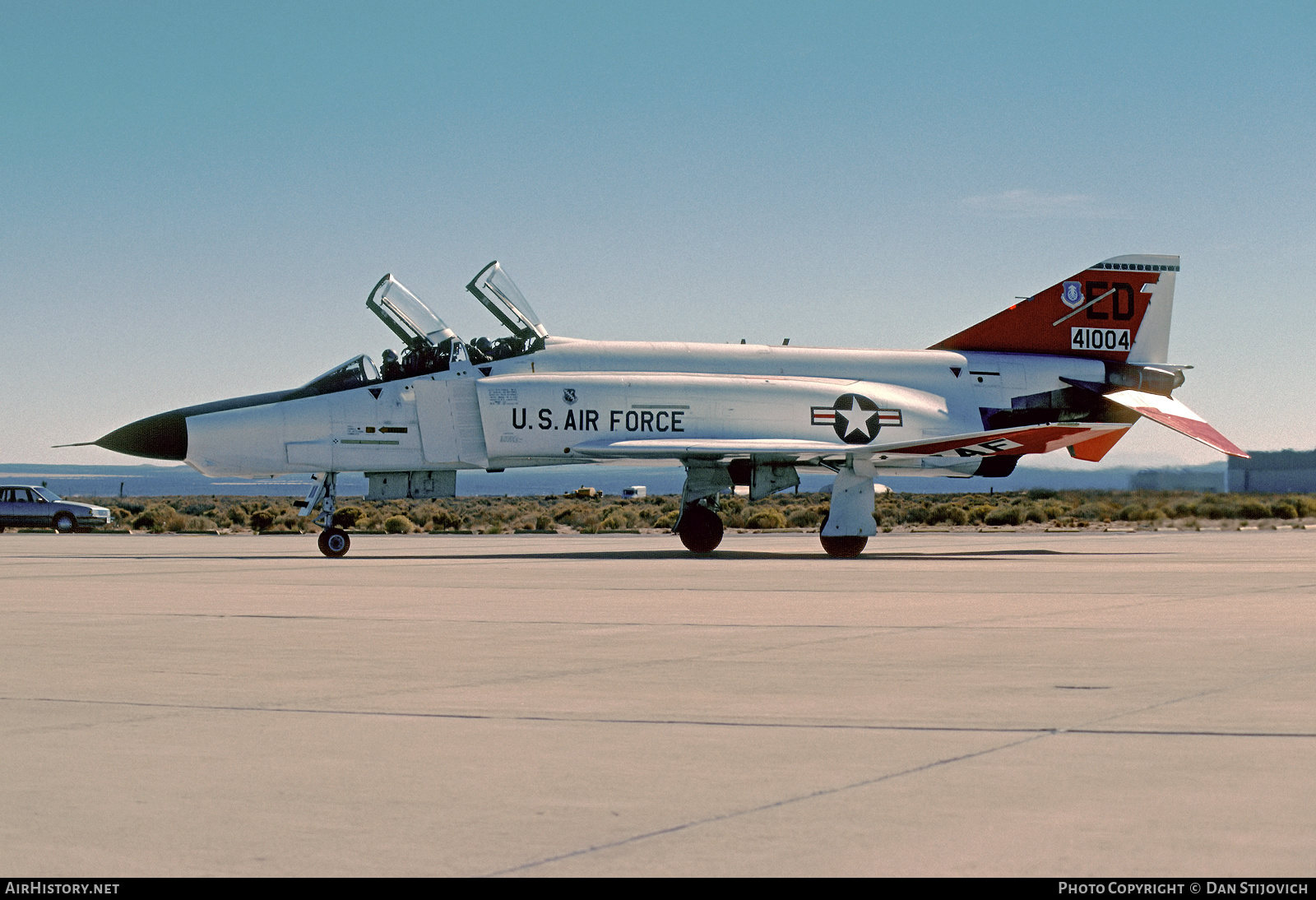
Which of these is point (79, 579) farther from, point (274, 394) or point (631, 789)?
point (631, 789)

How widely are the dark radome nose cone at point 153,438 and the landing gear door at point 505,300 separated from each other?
19.3 ft

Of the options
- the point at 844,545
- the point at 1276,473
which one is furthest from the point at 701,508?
the point at 1276,473

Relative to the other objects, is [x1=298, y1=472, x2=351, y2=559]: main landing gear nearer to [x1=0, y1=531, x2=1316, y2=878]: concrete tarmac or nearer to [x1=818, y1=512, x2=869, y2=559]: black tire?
[x1=818, y1=512, x2=869, y2=559]: black tire

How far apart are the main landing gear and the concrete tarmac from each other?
10.6 meters

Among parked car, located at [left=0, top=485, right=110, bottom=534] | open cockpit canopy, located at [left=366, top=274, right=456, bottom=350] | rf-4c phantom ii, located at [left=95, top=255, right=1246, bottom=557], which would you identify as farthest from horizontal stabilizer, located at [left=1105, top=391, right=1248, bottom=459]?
parked car, located at [left=0, top=485, right=110, bottom=534]

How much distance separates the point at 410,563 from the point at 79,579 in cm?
579

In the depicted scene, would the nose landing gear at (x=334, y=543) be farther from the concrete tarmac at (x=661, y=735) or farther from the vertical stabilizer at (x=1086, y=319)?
the vertical stabilizer at (x=1086, y=319)

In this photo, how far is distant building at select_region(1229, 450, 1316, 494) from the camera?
10625 cm

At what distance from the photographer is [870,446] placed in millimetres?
25547

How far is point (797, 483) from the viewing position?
26.8 m

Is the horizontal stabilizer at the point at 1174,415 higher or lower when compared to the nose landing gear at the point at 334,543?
higher

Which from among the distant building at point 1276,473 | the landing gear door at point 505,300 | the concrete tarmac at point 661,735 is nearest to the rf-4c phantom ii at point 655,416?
the landing gear door at point 505,300

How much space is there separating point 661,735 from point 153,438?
20.6 meters

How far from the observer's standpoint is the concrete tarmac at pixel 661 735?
15.2ft
